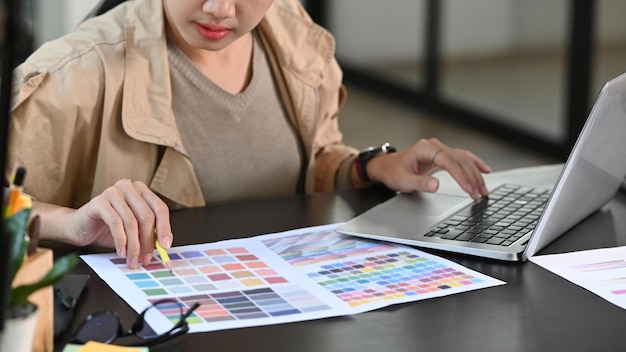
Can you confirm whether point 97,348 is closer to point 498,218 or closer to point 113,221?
point 113,221

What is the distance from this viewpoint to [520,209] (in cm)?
160

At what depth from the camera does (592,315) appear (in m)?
→ 1.19

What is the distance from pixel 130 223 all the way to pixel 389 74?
4262 millimetres

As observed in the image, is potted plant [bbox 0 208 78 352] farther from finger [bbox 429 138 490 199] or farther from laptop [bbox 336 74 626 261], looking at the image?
finger [bbox 429 138 490 199]

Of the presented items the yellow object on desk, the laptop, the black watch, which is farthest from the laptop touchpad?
the yellow object on desk

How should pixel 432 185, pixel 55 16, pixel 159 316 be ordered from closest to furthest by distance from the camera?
1. pixel 159 316
2. pixel 432 185
3. pixel 55 16

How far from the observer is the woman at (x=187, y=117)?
1.61m

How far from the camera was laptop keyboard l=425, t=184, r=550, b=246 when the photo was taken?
1.45m

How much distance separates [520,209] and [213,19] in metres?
0.55

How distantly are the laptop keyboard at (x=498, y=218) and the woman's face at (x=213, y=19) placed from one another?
17.6 inches

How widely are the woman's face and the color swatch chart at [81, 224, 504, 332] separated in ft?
1.15

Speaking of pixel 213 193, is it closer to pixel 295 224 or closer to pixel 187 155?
pixel 187 155

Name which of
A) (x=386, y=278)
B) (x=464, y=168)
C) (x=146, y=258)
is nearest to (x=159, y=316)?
(x=146, y=258)

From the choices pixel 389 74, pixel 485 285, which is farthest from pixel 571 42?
pixel 485 285
